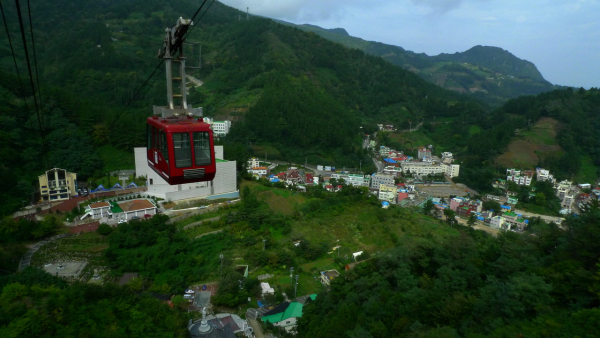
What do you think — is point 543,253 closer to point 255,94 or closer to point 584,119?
point 255,94

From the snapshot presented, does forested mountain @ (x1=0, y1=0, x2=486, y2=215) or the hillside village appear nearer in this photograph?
the hillside village

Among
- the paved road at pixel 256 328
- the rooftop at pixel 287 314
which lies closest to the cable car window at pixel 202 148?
the paved road at pixel 256 328

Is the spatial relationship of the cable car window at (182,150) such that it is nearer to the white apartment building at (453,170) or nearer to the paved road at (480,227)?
the paved road at (480,227)

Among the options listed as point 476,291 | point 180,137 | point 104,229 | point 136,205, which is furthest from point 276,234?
point 180,137

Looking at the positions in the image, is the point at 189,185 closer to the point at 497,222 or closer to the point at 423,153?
the point at 497,222

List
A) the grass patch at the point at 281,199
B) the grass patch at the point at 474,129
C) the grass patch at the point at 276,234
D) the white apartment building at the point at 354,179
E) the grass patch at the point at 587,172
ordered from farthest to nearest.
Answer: the grass patch at the point at 474,129 < the grass patch at the point at 587,172 < the white apartment building at the point at 354,179 < the grass patch at the point at 281,199 < the grass patch at the point at 276,234

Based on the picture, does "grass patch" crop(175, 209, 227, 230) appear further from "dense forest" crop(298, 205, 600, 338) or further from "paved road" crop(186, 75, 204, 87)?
"paved road" crop(186, 75, 204, 87)

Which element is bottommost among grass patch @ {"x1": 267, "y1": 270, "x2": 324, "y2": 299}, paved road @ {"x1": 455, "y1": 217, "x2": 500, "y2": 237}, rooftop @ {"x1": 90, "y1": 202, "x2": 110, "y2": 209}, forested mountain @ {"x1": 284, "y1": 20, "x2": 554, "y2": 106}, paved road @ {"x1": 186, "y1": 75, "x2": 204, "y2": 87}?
paved road @ {"x1": 455, "y1": 217, "x2": 500, "y2": 237}

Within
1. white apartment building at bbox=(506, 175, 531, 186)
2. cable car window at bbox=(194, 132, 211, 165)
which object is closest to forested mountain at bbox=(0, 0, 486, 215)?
cable car window at bbox=(194, 132, 211, 165)
